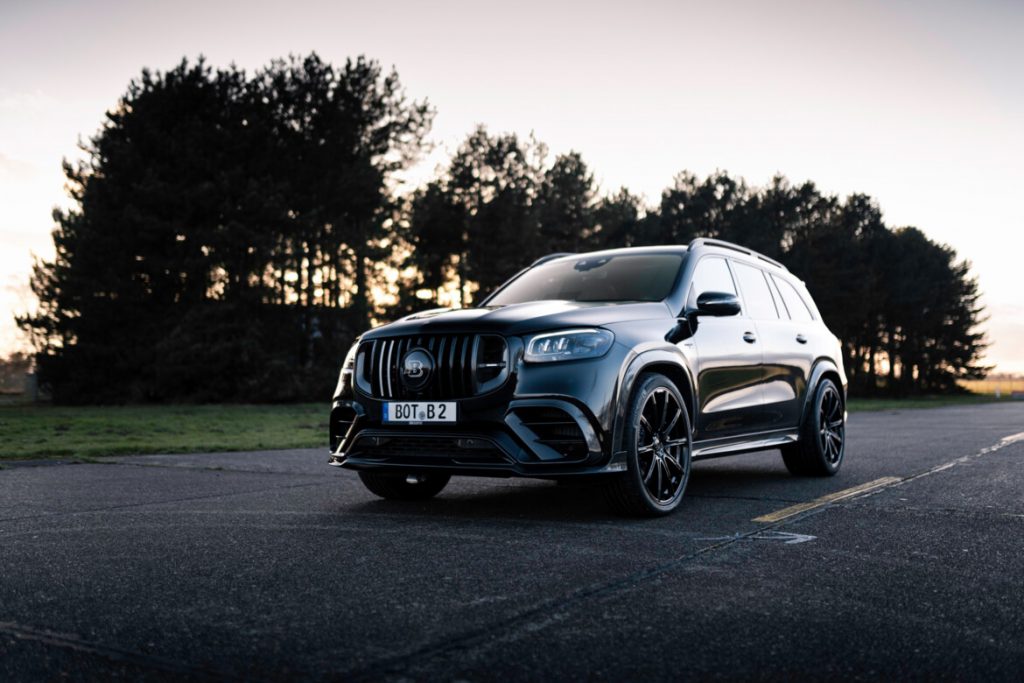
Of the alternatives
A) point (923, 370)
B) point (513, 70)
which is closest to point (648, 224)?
point (923, 370)

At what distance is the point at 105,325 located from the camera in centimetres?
3569

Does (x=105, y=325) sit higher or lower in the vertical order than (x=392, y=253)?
lower

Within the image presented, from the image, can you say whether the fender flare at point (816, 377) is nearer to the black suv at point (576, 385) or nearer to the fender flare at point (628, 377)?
the black suv at point (576, 385)

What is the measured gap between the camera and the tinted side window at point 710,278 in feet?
22.9

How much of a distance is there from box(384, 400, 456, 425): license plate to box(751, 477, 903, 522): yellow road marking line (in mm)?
1981

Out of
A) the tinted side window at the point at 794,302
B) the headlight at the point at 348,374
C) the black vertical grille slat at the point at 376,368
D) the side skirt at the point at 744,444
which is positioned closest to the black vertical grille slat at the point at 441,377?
the black vertical grille slat at the point at 376,368

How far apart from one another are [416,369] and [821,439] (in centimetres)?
422

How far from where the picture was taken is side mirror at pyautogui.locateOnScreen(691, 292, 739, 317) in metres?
6.50

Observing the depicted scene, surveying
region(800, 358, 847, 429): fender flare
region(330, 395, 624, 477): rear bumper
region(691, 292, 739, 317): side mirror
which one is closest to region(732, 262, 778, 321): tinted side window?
region(800, 358, 847, 429): fender flare

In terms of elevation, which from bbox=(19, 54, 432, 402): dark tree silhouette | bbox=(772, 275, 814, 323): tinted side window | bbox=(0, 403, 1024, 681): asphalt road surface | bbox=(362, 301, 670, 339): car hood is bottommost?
bbox=(0, 403, 1024, 681): asphalt road surface

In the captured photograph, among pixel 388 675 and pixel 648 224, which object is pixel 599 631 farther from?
pixel 648 224

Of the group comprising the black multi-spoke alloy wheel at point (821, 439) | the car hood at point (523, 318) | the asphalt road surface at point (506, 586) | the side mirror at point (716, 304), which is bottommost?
the asphalt road surface at point (506, 586)

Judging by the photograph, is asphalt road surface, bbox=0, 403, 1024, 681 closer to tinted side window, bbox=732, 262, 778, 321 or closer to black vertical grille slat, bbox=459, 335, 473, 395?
black vertical grille slat, bbox=459, 335, 473, 395

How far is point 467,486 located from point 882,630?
4731mm
